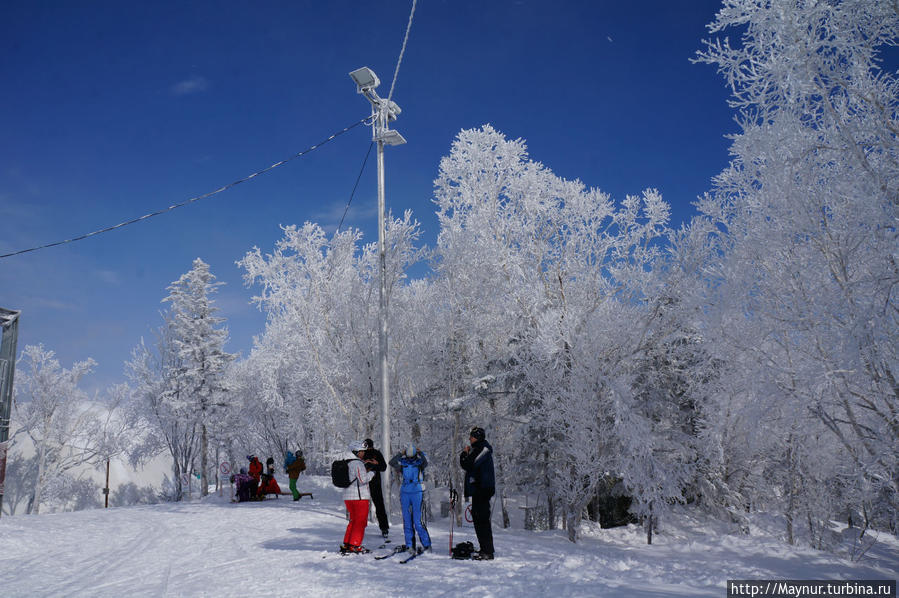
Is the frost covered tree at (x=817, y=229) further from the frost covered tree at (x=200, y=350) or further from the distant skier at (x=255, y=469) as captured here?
the frost covered tree at (x=200, y=350)

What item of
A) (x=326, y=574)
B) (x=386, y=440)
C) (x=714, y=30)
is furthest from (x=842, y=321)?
(x=386, y=440)

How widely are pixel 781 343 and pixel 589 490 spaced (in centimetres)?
641

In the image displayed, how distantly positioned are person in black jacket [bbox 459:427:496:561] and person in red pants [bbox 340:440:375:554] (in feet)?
5.15

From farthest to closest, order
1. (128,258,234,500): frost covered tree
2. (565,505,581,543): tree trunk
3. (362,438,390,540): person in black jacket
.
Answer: (128,258,234,500): frost covered tree → (565,505,581,543): tree trunk → (362,438,390,540): person in black jacket

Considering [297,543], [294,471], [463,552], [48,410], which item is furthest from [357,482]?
[48,410]

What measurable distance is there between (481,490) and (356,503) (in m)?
1.95

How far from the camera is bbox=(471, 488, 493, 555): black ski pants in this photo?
306 inches

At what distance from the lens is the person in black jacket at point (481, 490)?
778 cm

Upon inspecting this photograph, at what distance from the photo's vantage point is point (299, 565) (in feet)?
24.1

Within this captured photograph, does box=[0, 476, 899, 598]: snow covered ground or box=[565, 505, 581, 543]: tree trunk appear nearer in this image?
box=[0, 476, 899, 598]: snow covered ground

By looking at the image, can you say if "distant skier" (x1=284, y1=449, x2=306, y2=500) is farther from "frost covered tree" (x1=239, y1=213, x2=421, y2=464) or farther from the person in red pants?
the person in red pants

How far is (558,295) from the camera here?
15.0 metres

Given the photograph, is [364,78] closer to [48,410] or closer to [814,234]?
[814,234]

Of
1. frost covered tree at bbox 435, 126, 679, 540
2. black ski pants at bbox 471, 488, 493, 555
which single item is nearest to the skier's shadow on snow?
black ski pants at bbox 471, 488, 493, 555
